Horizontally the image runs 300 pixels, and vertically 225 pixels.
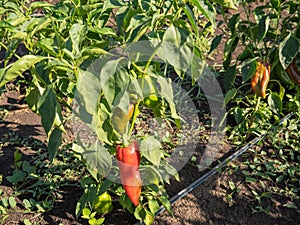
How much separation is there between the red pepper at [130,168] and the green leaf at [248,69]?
73 centimetres

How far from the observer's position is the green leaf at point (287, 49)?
83.7 inches

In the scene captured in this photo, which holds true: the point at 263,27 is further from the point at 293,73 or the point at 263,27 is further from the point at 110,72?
the point at 110,72

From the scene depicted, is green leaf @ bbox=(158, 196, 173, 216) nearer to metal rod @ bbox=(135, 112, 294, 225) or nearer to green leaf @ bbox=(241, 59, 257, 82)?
metal rod @ bbox=(135, 112, 294, 225)

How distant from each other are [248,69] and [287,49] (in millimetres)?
207

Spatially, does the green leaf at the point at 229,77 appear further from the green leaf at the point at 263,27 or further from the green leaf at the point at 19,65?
the green leaf at the point at 19,65

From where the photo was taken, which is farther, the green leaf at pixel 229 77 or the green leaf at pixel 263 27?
the green leaf at pixel 229 77

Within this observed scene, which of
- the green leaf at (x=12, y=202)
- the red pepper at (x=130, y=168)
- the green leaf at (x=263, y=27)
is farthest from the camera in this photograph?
the green leaf at (x=263, y=27)

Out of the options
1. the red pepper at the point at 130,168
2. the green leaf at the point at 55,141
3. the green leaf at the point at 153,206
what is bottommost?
the green leaf at the point at 153,206

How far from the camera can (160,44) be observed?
1406 millimetres

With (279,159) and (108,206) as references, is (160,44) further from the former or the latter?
(279,159)

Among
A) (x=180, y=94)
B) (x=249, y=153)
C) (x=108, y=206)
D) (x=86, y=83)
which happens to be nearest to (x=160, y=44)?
(x=86, y=83)

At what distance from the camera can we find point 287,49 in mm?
2139

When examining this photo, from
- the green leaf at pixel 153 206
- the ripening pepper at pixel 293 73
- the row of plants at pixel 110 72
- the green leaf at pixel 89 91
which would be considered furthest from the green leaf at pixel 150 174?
the ripening pepper at pixel 293 73

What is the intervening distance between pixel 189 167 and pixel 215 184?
16cm
